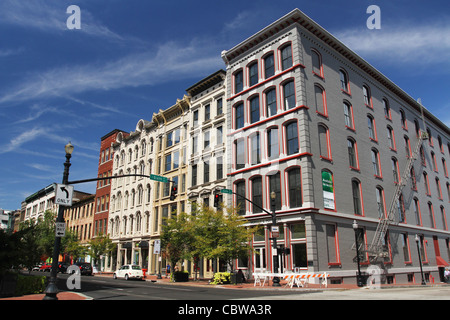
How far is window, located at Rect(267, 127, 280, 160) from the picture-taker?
32.1 metres

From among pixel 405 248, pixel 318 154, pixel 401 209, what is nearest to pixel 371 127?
pixel 401 209

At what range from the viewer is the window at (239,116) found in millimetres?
36594

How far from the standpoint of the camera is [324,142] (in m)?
31.6

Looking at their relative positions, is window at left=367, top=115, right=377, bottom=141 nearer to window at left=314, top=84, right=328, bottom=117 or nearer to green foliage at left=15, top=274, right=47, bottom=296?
window at left=314, top=84, right=328, bottom=117

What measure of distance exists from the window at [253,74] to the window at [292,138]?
24.0ft

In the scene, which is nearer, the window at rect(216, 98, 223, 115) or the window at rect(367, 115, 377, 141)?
the window at rect(367, 115, 377, 141)

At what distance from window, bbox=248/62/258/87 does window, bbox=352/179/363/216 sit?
45.7 ft

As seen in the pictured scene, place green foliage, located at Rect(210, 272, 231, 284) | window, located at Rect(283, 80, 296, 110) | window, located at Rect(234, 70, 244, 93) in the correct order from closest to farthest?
green foliage, located at Rect(210, 272, 231, 284), window, located at Rect(283, 80, 296, 110), window, located at Rect(234, 70, 244, 93)

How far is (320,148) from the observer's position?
1216 inches

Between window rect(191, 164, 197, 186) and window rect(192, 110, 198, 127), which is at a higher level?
window rect(192, 110, 198, 127)

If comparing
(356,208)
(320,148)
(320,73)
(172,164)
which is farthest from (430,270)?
(172,164)

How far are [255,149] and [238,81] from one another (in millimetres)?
8657

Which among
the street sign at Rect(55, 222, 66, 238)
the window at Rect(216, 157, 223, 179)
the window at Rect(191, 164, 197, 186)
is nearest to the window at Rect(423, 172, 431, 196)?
the window at Rect(216, 157, 223, 179)

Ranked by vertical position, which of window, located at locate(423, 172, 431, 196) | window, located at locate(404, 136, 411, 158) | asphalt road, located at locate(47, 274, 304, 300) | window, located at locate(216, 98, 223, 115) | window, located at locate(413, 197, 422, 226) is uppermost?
window, located at locate(216, 98, 223, 115)
